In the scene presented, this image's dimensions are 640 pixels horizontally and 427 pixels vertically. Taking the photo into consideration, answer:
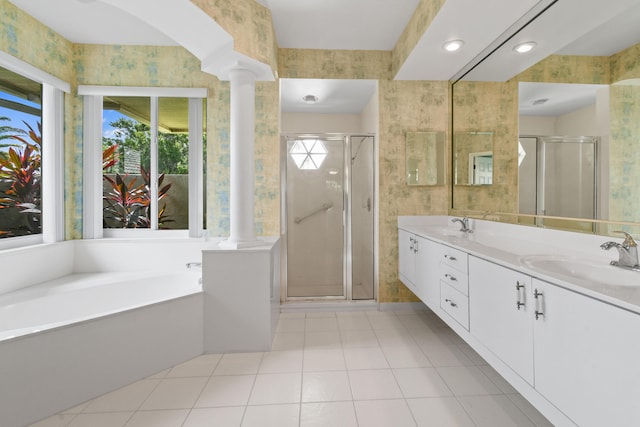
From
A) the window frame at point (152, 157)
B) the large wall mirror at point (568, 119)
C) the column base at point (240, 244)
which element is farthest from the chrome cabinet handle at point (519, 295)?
the window frame at point (152, 157)

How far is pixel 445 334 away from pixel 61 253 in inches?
137

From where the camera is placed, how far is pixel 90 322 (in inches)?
68.7

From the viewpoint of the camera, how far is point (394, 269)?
3.14 m

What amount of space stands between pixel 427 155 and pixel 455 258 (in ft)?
4.75

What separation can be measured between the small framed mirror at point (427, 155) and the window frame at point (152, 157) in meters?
2.11

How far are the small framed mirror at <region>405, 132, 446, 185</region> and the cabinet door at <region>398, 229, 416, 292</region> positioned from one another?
1.96 ft

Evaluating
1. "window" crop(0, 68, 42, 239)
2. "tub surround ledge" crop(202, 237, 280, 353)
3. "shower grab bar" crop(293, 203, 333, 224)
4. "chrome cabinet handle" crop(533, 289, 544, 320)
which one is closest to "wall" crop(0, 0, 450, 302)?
"window" crop(0, 68, 42, 239)

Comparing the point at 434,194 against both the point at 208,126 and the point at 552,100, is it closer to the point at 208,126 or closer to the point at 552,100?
the point at 552,100

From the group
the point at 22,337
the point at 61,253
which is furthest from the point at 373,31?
the point at 61,253

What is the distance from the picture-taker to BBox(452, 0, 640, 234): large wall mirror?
1388 mm

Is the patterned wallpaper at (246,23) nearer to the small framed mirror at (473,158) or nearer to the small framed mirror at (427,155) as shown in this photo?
the small framed mirror at (427,155)

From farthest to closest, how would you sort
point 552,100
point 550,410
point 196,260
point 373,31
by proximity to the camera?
point 196,260 → point 373,31 → point 552,100 → point 550,410

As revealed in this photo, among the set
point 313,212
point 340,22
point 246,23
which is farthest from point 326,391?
point 340,22

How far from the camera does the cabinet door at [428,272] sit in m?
2.22
